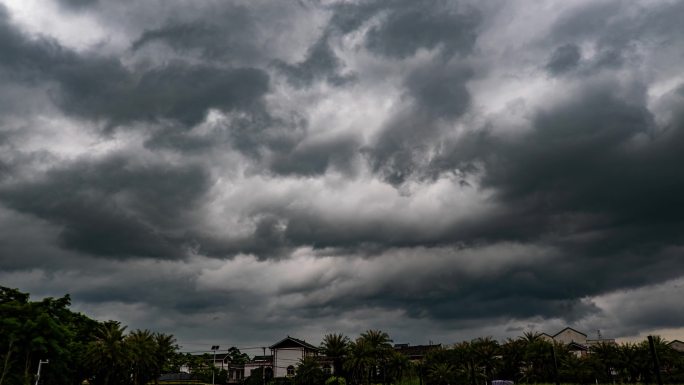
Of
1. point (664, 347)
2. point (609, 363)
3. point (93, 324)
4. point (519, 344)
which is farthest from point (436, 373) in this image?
point (93, 324)

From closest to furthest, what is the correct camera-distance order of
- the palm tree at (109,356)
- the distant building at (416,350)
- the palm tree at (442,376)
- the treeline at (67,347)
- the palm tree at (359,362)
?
the treeline at (67,347) → the palm tree at (109,356) → the palm tree at (442,376) → the palm tree at (359,362) → the distant building at (416,350)

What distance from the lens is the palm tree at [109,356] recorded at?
61531 mm

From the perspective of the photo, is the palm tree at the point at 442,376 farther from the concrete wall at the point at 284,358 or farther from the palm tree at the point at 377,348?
the concrete wall at the point at 284,358

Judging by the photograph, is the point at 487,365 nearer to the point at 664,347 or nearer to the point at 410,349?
the point at 664,347

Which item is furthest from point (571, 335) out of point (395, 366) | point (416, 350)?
point (395, 366)

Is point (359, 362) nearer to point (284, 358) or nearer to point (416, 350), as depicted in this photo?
point (284, 358)

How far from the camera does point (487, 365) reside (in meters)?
77.2

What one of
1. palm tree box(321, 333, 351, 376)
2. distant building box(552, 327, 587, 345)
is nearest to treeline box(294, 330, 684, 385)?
palm tree box(321, 333, 351, 376)

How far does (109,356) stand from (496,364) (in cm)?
5108

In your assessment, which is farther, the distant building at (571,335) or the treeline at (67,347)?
the distant building at (571,335)

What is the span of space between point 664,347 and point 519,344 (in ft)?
59.8

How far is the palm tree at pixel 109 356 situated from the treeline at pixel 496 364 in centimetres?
2990

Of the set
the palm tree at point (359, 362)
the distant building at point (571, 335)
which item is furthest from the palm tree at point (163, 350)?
the distant building at point (571, 335)

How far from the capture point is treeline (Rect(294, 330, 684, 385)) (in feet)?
219
